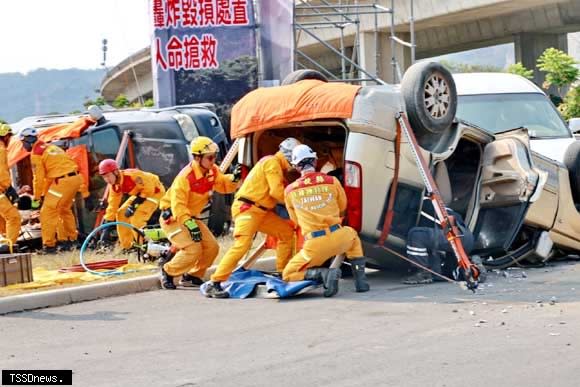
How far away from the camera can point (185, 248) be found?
11.2 meters

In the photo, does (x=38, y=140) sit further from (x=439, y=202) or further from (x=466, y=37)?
(x=466, y=37)

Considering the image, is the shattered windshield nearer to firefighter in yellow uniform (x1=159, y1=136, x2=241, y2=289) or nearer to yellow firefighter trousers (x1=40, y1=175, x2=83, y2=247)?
firefighter in yellow uniform (x1=159, y1=136, x2=241, y2=289)

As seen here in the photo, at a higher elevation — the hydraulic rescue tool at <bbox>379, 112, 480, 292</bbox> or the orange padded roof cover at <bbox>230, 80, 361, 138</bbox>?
the orange padded roof cover at <bbox>230, 80, 361, 138</bbox>

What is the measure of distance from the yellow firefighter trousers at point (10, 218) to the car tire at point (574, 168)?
23.6ft

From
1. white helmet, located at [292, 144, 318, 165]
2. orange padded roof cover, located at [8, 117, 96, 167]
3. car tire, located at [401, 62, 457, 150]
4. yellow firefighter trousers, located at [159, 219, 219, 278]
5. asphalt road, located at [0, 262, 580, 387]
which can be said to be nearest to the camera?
asphalt road, located at [0, 262, 580, 387]

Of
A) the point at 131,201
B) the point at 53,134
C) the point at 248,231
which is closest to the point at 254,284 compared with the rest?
the point at 248,231

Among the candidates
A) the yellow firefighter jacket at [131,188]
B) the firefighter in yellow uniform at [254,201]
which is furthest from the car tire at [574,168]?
the yellow firefighter jacket at [131,188]

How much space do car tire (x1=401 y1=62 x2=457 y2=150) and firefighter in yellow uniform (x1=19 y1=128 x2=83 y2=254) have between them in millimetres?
5739

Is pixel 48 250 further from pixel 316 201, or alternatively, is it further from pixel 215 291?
pixel 316 201

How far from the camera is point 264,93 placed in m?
11.2

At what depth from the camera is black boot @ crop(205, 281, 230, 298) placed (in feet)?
34.8

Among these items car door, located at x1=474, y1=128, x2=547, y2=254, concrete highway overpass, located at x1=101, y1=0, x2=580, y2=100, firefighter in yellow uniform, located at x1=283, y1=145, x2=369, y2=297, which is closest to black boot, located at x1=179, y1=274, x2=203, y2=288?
firefighter in yellow uniform, located at x1=283, y1=145, x2=369, y2=297

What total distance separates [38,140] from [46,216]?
1.02m

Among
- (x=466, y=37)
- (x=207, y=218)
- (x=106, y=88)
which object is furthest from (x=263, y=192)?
(x=106, y=88)
